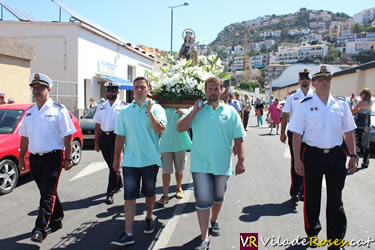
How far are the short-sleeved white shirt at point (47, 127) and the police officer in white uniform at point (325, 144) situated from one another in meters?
2.82

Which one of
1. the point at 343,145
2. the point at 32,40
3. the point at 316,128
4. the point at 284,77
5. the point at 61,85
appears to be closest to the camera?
the point at 316,128

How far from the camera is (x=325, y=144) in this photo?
373cm

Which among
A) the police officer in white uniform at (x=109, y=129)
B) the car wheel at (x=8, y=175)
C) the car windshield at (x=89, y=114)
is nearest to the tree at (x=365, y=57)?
the car windshield at (x=89, y=114)

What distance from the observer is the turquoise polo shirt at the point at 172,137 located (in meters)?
5.46

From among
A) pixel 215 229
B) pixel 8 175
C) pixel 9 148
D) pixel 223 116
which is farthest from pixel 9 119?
pixel 223 116

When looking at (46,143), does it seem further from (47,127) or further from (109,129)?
(109,129)

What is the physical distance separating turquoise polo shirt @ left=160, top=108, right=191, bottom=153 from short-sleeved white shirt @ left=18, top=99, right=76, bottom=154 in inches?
63.1

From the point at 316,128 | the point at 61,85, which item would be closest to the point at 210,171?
the point at 316,128

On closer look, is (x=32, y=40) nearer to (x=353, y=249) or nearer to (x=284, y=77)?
(x=353, y=249)

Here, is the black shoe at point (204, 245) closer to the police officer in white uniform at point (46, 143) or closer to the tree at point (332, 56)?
the police officer in white uniform at point (46, 143)

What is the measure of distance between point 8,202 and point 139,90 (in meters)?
3.33

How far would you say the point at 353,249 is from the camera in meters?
3.96

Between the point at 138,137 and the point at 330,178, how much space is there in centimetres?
224

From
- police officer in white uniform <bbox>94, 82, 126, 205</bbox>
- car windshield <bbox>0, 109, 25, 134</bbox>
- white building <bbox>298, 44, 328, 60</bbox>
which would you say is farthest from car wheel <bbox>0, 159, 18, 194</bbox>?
white building <bbox>298, 44, 328, 60</bbox>
